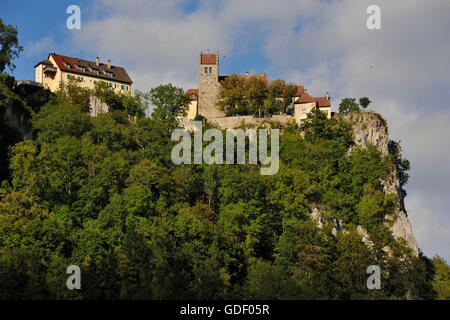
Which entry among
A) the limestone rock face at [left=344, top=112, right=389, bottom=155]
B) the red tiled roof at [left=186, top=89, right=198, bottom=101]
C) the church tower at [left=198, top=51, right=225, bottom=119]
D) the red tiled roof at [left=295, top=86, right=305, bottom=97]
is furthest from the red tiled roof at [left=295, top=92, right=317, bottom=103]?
the red tiled roof at [left=186, top=89, right=198, bottom=101]

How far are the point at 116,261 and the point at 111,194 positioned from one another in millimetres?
10631

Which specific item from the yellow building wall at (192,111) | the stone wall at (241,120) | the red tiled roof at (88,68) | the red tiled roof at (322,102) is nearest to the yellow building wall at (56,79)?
the red tiled roof at (88,68)

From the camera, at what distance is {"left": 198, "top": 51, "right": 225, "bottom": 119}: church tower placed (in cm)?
7938

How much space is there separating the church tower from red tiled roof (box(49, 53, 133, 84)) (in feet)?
35.2

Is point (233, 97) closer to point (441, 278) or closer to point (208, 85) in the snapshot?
point (208, 85)

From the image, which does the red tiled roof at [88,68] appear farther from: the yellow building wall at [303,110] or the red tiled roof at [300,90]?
the yellow building wall at [303,110]

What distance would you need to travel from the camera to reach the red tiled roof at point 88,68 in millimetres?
78125

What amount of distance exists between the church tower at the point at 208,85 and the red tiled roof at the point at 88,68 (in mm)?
10743

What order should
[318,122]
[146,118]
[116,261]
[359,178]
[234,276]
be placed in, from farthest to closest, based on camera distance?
[146,118], [318,122], [359,178], [234,276], [116,261]

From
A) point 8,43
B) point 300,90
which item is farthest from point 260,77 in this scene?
point 8,43

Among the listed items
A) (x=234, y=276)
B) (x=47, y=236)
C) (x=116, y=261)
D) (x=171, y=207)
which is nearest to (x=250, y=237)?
(x=234, y=276)

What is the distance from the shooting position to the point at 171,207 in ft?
183

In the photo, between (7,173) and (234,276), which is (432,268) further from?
(7,173)

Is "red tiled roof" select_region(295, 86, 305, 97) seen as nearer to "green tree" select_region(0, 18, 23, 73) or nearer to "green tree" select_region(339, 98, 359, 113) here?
"green tree" select_region(339, 98, 359, 113)
